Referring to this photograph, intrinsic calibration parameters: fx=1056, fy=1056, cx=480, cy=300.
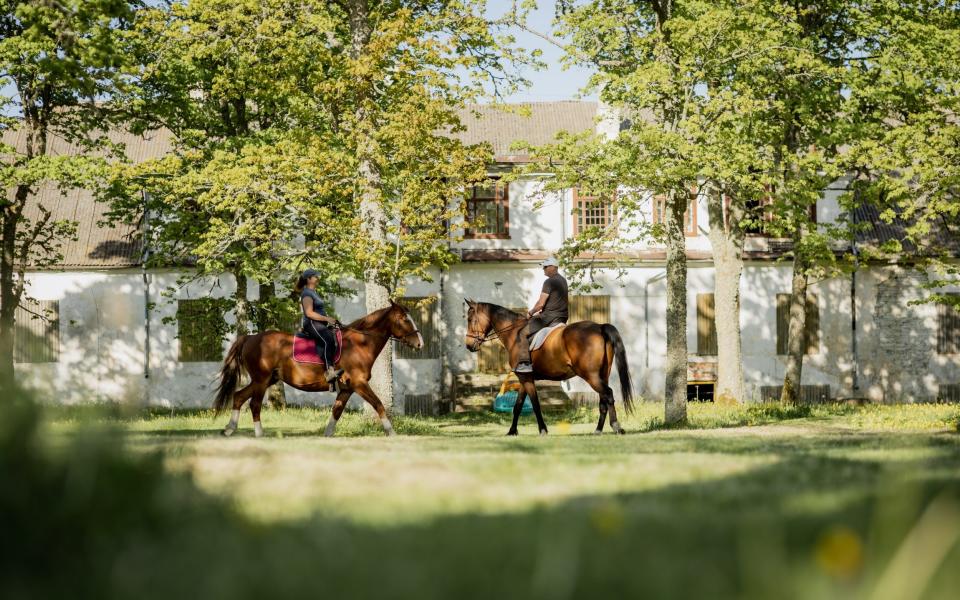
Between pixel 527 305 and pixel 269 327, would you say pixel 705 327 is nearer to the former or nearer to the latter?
pixel 527 305

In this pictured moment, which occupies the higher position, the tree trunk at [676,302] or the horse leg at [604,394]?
the tree trunk at [676,302]

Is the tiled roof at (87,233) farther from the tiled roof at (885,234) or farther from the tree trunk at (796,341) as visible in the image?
the tiled roof at (885,234)

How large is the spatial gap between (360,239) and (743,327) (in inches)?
699

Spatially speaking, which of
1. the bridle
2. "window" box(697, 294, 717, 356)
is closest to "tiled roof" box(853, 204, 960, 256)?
"window" box(697, 294, 717, 356)

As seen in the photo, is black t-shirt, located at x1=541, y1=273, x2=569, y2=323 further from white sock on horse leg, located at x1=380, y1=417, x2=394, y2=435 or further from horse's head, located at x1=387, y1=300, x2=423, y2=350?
white sock on horse leg, located at x1=380, y1=417, x2=394, y2=435

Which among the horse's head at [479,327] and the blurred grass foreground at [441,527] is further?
the horse's head at [479,327]

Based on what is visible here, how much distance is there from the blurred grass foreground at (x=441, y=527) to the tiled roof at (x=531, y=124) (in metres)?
29.5

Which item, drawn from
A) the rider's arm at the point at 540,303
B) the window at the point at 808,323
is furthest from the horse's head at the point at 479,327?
the window at the point at 808,323

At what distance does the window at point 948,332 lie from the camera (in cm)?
3544

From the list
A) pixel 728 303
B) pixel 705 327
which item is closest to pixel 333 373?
pixel 728 303

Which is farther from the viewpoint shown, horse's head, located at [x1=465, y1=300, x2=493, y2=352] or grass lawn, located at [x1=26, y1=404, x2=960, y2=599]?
horse's head, located at [x1=465, y1=300, x2=493, y2=352]

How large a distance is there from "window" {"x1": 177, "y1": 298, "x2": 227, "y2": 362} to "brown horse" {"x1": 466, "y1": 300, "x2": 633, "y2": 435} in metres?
12.9

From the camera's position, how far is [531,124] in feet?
124

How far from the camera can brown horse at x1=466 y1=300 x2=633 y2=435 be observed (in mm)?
17797
